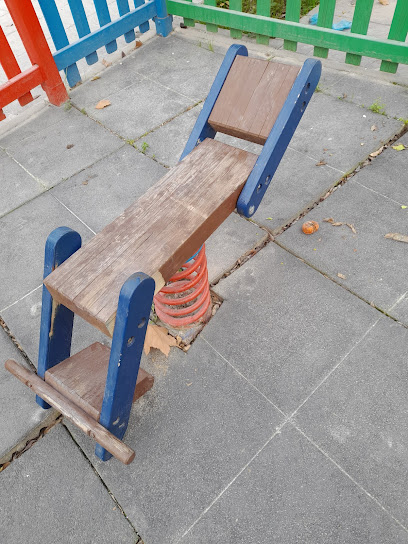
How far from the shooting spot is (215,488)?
1901 mm

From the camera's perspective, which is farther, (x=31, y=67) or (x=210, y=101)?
(x=31, y=67)

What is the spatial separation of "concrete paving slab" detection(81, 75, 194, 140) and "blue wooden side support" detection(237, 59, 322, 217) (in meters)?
2.24

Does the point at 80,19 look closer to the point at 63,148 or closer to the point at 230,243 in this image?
the point at 63,148

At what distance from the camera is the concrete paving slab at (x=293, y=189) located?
9.89 feet

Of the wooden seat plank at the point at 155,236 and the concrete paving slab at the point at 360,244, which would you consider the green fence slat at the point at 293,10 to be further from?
the wooden seat plank at the point at 155,236

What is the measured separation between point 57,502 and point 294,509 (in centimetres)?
107

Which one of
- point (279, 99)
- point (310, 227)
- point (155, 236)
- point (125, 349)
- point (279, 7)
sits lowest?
point (279, 7)

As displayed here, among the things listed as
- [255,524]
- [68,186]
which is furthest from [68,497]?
[68,186]

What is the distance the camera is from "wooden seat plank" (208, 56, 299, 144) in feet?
6.57

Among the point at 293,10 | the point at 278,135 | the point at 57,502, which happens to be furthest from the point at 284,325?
the point at 293,10

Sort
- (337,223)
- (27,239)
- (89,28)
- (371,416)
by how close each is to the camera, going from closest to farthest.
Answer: (371,416) < (337,223) < (27,239) < (89,28)

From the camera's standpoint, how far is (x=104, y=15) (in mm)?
4441

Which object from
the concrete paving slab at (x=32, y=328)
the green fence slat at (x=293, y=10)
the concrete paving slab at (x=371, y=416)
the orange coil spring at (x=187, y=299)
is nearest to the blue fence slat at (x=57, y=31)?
the green fence slat at (x=293, y=10)

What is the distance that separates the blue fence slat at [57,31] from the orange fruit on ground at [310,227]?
313cm
